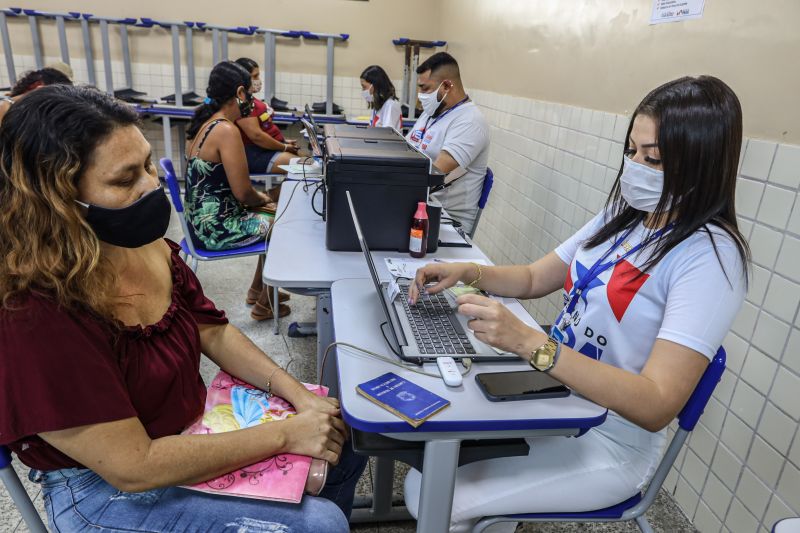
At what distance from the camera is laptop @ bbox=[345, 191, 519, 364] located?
3.67 feet

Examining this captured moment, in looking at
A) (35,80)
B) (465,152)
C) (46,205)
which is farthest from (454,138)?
(35,80)

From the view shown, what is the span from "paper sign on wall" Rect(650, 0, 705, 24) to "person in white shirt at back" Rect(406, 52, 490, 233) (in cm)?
97

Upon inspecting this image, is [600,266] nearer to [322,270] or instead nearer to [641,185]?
[641,185]

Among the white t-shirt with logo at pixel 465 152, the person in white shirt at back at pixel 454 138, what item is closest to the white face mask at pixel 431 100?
the person in white shirt at back at pixel 454 138

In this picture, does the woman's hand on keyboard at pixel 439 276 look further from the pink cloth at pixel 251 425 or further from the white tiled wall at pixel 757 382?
the white tiled wall at pixel 757 382

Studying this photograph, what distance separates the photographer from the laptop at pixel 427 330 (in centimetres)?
112

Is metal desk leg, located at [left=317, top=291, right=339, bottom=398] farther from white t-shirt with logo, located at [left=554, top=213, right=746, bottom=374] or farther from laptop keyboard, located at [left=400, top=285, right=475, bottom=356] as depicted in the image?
white t-shirt with logo, located at [left=554, top=213, right=746, bottom=374]

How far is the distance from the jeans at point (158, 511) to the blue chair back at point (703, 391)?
2.37ft

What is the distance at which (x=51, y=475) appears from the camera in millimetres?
961

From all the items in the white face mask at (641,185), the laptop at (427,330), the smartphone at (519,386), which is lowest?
the smartphone at (519,386)

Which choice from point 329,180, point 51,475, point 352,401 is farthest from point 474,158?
point 51,475

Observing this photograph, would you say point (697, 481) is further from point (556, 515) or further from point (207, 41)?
point (207, 41)

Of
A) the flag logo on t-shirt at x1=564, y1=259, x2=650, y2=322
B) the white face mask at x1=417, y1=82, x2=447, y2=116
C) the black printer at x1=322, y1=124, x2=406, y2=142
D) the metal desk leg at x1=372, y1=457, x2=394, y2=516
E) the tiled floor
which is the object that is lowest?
the tiled floor

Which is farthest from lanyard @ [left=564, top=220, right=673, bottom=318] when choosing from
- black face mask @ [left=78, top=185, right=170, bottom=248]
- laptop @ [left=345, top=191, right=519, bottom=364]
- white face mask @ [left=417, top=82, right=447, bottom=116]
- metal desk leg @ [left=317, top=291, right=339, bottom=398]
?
white face mask @ [left=417, top=82, right=447, bottom=116]
